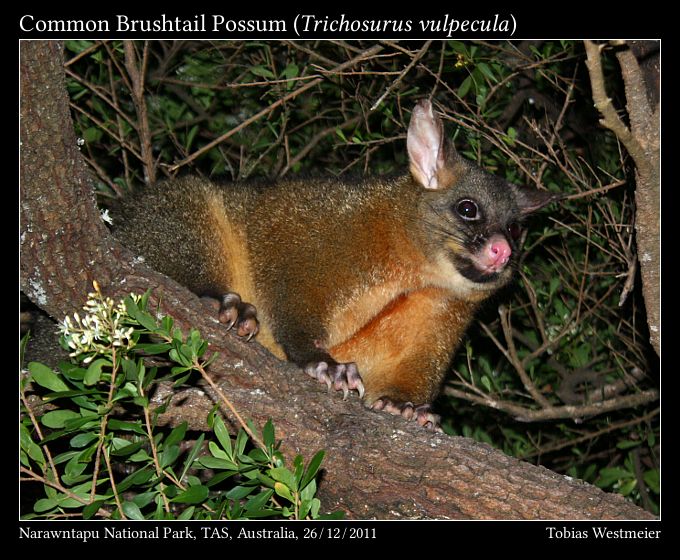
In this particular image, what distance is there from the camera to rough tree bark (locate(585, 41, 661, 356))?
2.88 metres

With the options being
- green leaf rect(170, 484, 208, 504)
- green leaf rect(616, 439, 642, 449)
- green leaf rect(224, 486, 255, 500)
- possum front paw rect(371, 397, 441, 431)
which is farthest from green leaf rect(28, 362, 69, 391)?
green leaf rect(616, 439, 642, 449)

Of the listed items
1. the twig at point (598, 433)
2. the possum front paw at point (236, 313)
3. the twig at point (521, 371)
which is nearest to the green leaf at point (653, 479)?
the twig at point (598, 433)

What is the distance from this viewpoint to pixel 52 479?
3.02 m

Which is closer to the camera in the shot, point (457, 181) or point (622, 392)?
point (457, 181)

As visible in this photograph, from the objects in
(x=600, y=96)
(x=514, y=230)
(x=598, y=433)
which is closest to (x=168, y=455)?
(x=600, y=96)

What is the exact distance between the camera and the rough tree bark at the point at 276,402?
3.34 meters

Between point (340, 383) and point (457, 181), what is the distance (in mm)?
1618

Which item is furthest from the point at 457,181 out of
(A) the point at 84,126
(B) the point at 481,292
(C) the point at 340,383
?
(A) the point at 84,126

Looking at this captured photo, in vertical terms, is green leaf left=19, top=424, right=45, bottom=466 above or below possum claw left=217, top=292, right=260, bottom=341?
below

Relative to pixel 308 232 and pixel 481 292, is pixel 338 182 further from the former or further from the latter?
pixel 481 292

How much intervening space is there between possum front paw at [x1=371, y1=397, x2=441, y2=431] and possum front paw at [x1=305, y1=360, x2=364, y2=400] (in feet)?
1.43

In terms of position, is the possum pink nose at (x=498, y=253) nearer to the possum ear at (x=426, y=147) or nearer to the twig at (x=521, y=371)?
the possum ear at (x=426, y=147)

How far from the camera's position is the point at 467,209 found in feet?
16.6

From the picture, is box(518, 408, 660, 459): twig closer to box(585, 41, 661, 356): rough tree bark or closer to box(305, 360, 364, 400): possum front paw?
box(305, 360, 364, 400): possum front paw
